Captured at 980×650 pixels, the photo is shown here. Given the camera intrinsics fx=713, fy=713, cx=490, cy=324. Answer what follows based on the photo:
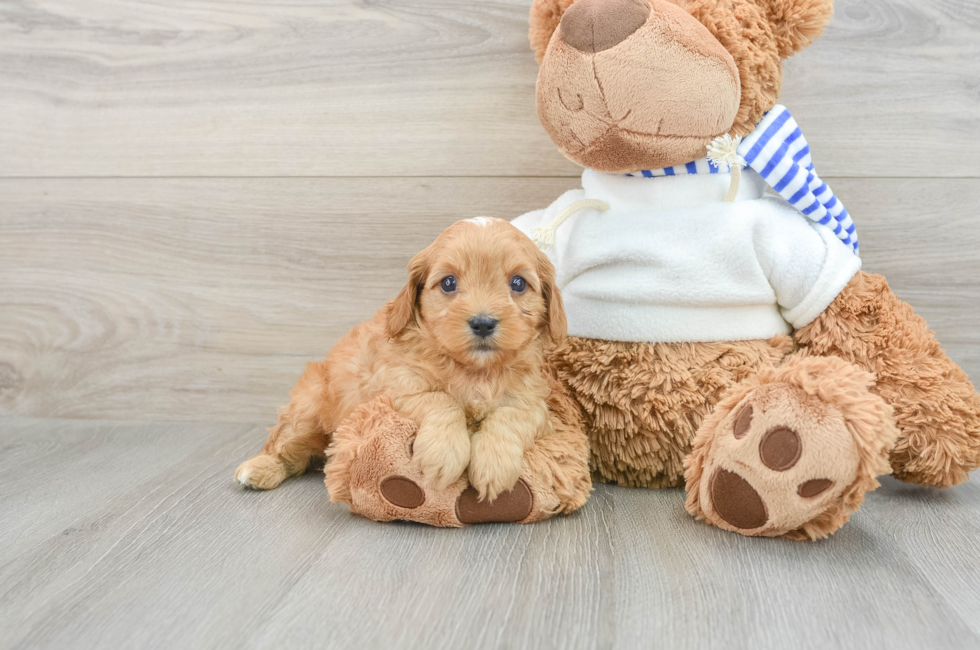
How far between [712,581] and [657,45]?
82 centimetres

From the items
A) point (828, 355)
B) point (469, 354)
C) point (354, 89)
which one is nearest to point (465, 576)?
point (469, 354)

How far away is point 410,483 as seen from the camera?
115 cm

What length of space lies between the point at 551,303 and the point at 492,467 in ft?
0.98

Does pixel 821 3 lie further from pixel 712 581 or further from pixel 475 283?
pixel 712 581

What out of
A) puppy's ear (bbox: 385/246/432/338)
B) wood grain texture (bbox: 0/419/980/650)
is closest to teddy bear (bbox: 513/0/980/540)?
wood grain texture (bbox: 0/419/980/650)

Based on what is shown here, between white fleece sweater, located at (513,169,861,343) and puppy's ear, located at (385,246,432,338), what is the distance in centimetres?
31

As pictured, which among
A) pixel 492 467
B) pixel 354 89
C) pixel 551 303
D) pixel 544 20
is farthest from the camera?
pixel 354 89

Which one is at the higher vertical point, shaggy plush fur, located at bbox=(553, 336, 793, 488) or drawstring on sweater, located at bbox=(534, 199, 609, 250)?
drawstring on sweater, located at bbox=(534, 199, 609, 250)

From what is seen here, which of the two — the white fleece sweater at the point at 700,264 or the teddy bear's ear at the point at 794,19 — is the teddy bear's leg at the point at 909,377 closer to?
the white fleece sweater at the point at 700,264

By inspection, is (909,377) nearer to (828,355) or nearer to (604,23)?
(828,355)

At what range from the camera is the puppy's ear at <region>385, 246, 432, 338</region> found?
1213 mm

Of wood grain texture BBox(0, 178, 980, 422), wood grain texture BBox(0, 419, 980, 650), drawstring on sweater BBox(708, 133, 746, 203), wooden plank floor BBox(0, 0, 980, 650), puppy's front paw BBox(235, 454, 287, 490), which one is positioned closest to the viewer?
wood grain texture BBox(0, 419, 980, 650)

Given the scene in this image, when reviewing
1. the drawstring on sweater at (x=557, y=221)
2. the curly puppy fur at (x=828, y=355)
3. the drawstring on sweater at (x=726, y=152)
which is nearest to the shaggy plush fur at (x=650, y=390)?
the curly puppy fur at (x=828, y=355)

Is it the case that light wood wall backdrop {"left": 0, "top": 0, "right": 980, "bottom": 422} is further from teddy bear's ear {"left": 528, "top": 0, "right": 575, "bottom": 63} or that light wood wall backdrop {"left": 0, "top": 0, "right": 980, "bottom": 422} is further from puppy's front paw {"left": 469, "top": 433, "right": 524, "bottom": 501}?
puppy's front paw {"left": 469, "top": 433, "right": 524, "bottom": 501}
